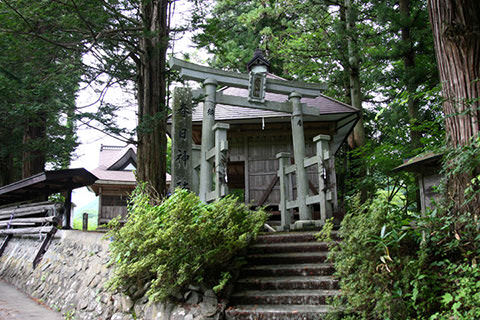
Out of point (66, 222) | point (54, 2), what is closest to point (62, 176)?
point (66, 222)

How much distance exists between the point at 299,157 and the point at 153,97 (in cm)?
387

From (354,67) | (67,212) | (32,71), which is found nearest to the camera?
(32,71)

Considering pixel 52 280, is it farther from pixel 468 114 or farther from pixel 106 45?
pixel 468 114

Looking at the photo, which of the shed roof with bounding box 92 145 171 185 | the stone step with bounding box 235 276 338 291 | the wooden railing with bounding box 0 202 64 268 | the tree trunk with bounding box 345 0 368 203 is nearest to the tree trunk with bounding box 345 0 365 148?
the tree trunk with bounding box 345 0 368 203

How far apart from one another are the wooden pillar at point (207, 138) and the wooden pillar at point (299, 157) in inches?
81.6

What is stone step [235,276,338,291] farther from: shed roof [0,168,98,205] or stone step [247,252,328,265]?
shed roof [0,168,98,205]

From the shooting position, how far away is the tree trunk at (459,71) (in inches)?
192

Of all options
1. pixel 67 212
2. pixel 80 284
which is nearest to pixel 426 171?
pixel 80 284

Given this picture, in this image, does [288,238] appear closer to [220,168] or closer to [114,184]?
[220,168]

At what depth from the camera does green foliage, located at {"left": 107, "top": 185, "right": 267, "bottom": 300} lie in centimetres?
502

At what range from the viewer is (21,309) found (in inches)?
283

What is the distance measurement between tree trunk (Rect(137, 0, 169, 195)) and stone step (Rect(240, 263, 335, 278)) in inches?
147

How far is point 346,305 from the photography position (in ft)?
14.4

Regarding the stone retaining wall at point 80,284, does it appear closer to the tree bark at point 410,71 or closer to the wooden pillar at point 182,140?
the wooden pillar at point 182,140
